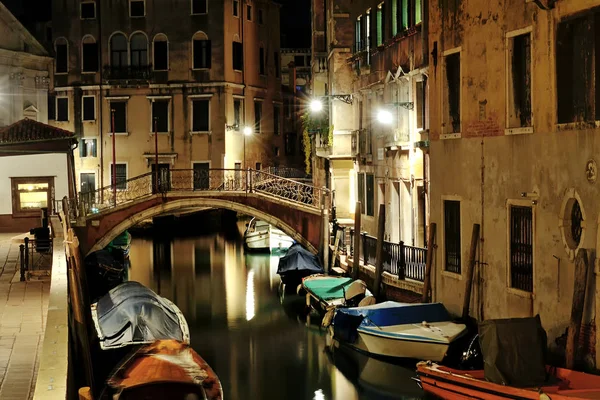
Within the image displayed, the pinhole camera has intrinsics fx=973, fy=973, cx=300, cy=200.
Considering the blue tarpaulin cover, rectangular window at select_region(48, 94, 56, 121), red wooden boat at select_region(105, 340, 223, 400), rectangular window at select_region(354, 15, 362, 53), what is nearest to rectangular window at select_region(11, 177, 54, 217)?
rectangular window at select_region(354, 15, 362, 53)

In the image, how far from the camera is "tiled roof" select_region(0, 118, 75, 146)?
21953 millimetres

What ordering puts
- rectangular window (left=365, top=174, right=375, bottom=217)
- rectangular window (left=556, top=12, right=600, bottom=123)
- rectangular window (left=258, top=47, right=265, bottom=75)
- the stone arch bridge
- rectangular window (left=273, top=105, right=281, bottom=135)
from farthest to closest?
rectangular window (left=273, top=105, right=281, bottom=135) → rectangular window (left=258, top=47, right=265, bottom=75) → the stone arch bridge → rectangular window (left=365, top=174, right=375, bottom=217) → rectangular window (left=556, top=12, right=600, bottom=123)

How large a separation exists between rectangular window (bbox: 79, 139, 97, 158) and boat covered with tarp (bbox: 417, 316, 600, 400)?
81.3 ft

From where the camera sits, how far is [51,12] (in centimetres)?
3631

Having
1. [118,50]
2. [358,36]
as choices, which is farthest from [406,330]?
[118,50]

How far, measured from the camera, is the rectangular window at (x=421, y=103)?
719 inches

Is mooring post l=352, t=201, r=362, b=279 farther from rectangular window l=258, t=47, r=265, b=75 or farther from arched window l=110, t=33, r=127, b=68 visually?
rectangular window l=258, t=47, r=265, b=75

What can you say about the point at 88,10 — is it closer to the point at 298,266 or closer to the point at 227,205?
the point at 227,205

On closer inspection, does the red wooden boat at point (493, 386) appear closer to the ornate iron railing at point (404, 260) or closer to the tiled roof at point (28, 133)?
the ornate iron railing at point (404, 260)

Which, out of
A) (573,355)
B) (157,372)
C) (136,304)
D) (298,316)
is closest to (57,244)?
(136,304)

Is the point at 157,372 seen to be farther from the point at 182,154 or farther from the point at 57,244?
the point at 182,154

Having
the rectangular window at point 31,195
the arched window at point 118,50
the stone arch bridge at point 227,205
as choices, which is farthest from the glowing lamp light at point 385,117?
the arched window at point 118,50

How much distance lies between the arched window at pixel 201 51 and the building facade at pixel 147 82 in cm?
4

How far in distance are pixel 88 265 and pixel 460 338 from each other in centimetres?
1196
